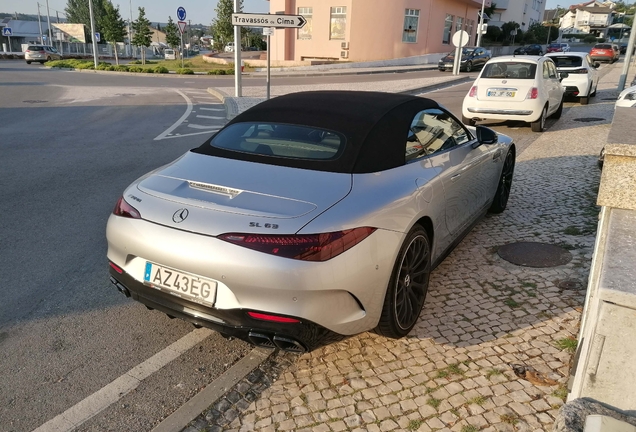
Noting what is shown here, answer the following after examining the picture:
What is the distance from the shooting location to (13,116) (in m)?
13.3

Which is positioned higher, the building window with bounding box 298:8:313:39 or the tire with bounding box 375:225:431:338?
the building window with bounding box 298:8:313:39

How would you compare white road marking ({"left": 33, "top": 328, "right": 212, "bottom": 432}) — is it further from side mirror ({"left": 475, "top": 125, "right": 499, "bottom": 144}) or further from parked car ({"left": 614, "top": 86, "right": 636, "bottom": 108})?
parked car ({"left": 614, "top": 86, "right": 636, "bottom": 108})

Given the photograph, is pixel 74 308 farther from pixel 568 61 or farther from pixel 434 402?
pixel 568 61

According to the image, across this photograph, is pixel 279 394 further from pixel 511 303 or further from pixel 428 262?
pixel 511 303

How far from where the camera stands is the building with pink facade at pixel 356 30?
38.2 metres

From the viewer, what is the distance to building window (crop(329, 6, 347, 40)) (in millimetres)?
38250

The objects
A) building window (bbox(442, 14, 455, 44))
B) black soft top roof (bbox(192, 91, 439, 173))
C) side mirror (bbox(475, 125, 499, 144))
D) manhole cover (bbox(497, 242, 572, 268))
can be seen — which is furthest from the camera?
building window (bbox(442, 14, 455, 44))

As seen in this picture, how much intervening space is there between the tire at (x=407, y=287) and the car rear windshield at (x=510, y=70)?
900 cm

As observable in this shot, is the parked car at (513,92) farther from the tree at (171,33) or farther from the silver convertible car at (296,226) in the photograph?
the tree at (171,33)

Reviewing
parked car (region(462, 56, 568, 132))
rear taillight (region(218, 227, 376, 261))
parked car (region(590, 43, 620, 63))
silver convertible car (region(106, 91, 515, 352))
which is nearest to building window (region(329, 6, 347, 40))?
parked car (region(590, 43, 620, 63))

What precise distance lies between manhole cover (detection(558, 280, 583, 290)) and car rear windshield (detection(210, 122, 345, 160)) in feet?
7.39

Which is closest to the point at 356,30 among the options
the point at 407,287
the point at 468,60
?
the point at 468,60

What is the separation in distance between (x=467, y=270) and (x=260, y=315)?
2447 mm

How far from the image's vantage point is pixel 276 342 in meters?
2.73
